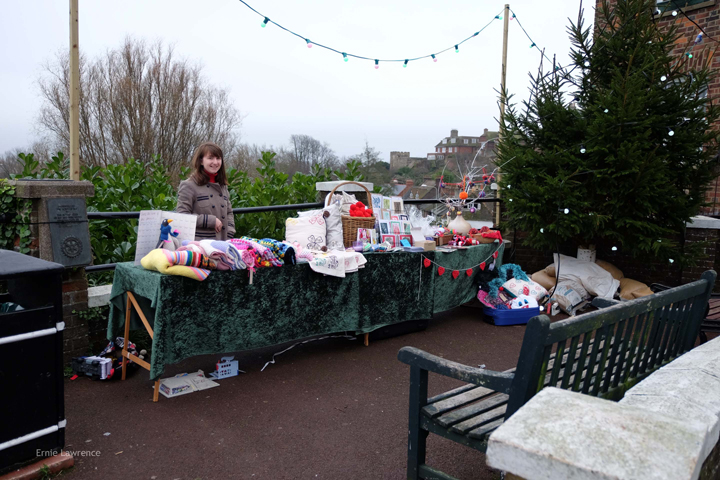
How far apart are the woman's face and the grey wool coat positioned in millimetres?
137

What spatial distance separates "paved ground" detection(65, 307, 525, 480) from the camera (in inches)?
108

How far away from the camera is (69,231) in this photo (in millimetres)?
3854

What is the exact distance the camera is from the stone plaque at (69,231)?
3.77m

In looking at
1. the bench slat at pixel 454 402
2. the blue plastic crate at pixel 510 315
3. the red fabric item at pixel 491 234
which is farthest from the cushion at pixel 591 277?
the bench slat at pixel 454 402

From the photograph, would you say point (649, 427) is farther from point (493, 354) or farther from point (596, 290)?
point (596, 290)

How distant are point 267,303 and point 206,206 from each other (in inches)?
38.4

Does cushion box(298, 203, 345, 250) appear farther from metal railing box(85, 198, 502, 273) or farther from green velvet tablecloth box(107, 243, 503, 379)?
metal railing box(85, 198, 502, 273)

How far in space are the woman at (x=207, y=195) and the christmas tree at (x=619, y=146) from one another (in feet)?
12.7

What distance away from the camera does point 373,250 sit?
195 inches

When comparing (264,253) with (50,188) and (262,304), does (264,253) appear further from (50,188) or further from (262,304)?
(50,188)

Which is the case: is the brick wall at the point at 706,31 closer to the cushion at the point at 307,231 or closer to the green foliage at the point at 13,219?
the cushion at the point at 307,231

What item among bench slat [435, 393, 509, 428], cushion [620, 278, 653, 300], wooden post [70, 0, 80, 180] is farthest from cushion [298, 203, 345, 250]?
cushion [620, 278, 653, 300]

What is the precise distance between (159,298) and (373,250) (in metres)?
2.16

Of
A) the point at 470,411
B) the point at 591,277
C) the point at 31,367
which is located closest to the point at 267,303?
the point at 31,367
